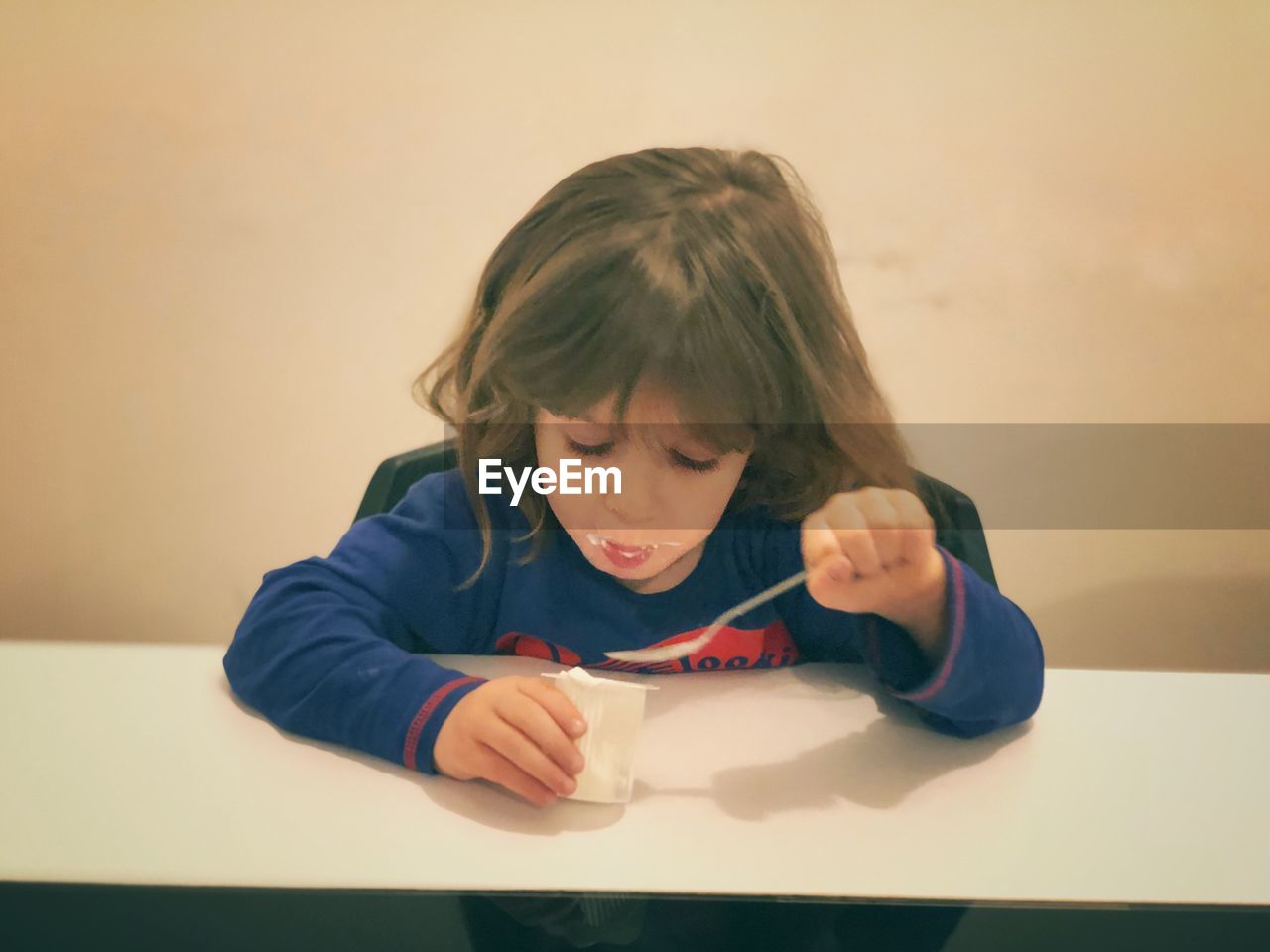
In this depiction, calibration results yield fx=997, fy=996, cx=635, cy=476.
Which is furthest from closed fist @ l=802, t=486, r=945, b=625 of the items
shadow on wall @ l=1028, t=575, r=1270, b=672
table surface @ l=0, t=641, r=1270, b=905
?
shadow on wall @ l=1028, t=575, r=1270, b=672

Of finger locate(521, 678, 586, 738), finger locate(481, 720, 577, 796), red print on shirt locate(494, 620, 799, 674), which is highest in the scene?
finger locate(521, 678, 586, 738)

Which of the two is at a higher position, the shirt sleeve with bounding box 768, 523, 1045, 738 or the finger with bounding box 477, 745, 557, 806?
the shirt sleeve with bounding box 768, 523, 1045, 738

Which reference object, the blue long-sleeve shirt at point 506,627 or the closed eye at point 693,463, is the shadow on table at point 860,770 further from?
the closed eye at point 693,463

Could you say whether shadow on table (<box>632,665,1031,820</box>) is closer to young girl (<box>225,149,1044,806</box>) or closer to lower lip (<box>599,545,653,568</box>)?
young girl (<box>225,149,1044,806</box>)

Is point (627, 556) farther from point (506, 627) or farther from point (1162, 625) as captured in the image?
point (1162, 625)

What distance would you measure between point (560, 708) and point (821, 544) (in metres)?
0.15

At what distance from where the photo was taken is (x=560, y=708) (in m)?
0.49

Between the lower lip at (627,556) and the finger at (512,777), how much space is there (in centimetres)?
14

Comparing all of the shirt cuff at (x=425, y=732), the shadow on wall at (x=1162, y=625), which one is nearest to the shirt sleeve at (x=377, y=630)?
the shirt cuff at (x=425, y=732)

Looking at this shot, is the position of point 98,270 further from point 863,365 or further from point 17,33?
point 863,365

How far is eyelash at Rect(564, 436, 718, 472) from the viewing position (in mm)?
521

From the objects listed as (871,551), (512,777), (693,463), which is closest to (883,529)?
(871,551)

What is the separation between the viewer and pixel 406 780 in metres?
0.51

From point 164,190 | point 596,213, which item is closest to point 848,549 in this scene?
point 596,213
